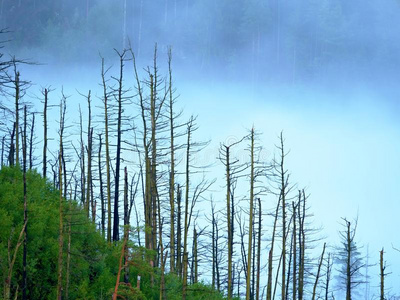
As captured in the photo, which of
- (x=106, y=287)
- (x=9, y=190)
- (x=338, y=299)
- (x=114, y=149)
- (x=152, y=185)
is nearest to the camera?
(x=106, y=287)

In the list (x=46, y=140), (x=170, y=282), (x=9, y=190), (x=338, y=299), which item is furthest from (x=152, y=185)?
(x=338, y=299)

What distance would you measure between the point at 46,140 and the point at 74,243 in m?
13.2

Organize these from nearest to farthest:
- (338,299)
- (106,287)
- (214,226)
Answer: (106,287)
(214,226)
(338,299)

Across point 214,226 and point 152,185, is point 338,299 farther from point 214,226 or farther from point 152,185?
point 152,185

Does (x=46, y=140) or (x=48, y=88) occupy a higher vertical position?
(x=48, y=88)

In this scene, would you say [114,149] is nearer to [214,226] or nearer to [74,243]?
[74,243]

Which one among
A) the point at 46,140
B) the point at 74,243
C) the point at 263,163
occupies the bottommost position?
the point at 74,243

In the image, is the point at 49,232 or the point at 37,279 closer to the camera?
the point at 37,279

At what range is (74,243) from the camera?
2186 cm

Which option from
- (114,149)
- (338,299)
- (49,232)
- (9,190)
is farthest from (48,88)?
(338,299)

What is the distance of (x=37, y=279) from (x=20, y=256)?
1.19 m

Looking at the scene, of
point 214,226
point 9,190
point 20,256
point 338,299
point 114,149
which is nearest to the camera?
point 20,256

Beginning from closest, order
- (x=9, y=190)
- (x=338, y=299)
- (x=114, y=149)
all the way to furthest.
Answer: (x=9, y=190) → (x=114, y=149) → (x=338, y=299)

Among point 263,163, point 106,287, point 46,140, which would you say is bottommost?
point 106,287
